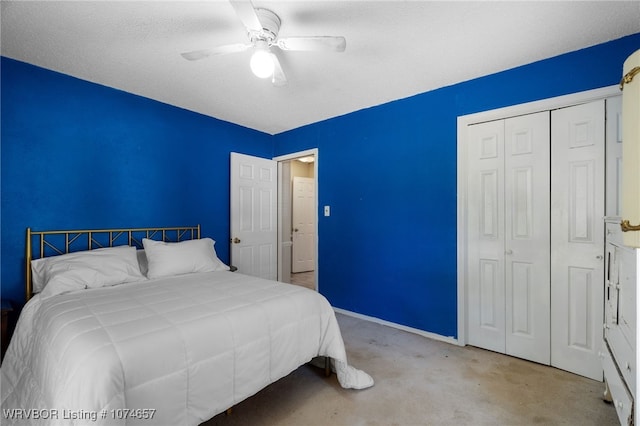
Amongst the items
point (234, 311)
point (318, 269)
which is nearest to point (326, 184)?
point (318, 269)

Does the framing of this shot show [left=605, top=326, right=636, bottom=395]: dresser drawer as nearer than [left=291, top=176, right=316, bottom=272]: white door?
Yes

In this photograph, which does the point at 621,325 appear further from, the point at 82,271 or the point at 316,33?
the point at 82,271

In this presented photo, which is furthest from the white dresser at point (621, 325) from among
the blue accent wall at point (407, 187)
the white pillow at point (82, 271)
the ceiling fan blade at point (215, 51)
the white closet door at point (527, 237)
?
the white pillow at point (82, 271)

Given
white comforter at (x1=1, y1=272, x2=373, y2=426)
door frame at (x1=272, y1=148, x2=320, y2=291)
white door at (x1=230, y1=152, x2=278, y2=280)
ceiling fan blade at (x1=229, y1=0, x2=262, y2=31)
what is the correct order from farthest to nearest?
door frame at (x1=272, y1=148, x2=320, y2=291), white door at (x1=230, y1=152, x2=278, y2=280), ceiling fan blade at (x1=229, y1=0, x2=262, y2=31), white comforter at (x1=1, y1=272, x2=373, y2=426)

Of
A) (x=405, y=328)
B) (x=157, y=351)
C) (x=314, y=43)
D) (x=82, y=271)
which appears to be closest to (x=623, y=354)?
(x=405, y=328)

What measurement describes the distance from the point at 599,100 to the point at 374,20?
1.77 meters

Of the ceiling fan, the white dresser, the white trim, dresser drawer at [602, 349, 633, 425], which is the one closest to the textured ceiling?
the ceiling fan

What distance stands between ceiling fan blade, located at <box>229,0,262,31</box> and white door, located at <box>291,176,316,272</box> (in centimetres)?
A: 463

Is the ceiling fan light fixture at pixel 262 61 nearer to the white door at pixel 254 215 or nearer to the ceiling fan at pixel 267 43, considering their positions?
the ceiling fan at pixel 267 43

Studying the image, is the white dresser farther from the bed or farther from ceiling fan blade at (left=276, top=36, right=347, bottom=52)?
ceiling fan blade at (left=276, top=36, right=347, bottom=52)

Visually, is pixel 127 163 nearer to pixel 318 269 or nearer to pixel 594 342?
pixel 318 269

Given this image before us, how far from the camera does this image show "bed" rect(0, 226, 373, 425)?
121 cm

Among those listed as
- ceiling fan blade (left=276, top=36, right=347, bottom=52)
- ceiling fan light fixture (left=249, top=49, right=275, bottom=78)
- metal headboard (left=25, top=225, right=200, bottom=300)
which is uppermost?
ceiling fan blade (left=276, top=36, right=347, bottom=52)

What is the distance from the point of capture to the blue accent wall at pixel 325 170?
2354 millimetres
